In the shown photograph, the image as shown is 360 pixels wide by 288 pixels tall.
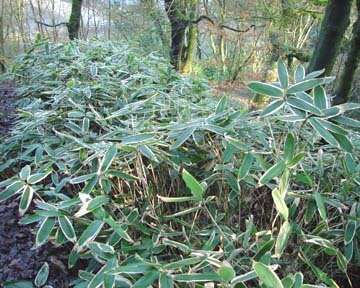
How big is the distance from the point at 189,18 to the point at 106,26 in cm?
336

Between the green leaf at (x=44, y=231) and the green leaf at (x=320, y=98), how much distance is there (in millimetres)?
777

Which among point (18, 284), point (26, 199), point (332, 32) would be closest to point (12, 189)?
point (26, 199)

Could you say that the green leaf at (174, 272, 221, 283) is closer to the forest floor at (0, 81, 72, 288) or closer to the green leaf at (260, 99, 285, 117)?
the green leaf at (260, 99, 285, 117)

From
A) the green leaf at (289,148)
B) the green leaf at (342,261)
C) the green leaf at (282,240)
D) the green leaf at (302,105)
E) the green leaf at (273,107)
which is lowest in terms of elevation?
the green leaf at (342,261)

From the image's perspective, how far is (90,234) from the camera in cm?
108

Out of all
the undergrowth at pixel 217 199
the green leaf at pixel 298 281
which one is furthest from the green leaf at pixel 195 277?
the green leaf at pixel 298 281

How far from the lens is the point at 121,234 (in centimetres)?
A: 110

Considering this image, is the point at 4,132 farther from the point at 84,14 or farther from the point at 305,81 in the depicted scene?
the point at 84,14

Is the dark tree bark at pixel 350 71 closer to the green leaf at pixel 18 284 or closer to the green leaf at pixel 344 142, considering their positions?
the green leaf at pixel 344 142

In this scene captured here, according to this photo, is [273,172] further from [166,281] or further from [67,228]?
[67,228]

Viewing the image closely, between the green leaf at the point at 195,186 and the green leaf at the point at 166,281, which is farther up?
the green leaf at the point at 195,186

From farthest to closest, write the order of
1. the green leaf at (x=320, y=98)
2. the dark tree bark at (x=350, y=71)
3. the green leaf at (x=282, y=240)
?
1. the dark tree bark at (x=350, y=71)
2. the green leaf at (x=320, y=98)
3. the green leaf at (x=282, y=240)

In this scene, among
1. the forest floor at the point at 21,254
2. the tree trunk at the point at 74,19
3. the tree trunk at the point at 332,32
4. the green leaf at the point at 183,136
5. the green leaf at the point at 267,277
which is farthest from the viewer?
the tree trunk at the point at 74,19

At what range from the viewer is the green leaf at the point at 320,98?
1087 mm
